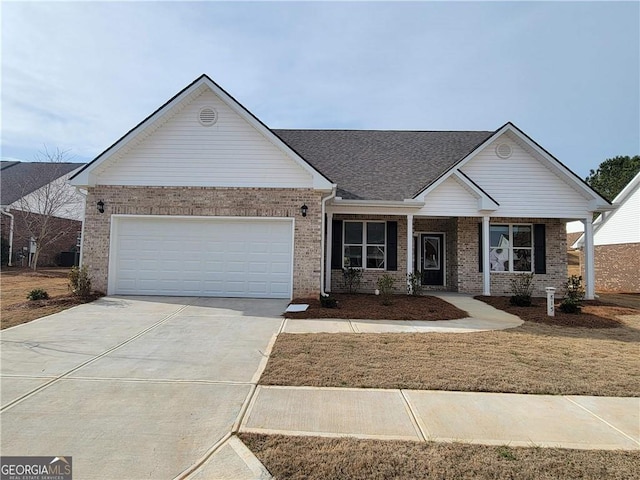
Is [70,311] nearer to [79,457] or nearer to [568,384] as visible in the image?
[79,457]

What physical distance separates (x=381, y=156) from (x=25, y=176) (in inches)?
932

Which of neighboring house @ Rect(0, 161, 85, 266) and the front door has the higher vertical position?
neighboring house @ Rect(0, 161, 85, 266)

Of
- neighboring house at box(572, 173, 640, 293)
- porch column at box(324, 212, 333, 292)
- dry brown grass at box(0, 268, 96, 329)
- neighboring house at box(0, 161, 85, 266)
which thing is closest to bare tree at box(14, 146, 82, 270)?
neighboring house at box(0, 161, 85, 266)

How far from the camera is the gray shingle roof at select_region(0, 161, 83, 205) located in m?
22.1

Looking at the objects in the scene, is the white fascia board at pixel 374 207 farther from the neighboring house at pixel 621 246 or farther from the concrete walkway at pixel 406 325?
the neighboring house at pixel 621 246

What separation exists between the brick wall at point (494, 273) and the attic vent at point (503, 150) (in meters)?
2.56

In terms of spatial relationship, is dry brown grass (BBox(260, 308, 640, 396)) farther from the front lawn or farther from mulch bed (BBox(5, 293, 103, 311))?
mulch bed (BBox(5, 293, 103, 311))

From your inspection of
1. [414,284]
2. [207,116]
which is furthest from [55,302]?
[414,284]

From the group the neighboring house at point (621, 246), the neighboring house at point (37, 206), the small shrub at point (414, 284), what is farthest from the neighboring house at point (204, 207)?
the neighboring house at point (621, 246)

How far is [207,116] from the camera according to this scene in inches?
445

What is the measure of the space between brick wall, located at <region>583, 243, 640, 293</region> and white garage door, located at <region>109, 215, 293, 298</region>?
62.1 feet

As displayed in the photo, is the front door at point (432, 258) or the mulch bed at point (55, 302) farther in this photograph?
the front door at point (432, 258)

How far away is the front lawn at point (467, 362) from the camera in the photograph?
4.86 m

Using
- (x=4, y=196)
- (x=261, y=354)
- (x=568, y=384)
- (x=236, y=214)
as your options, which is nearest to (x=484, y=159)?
(x=236, y=214)
